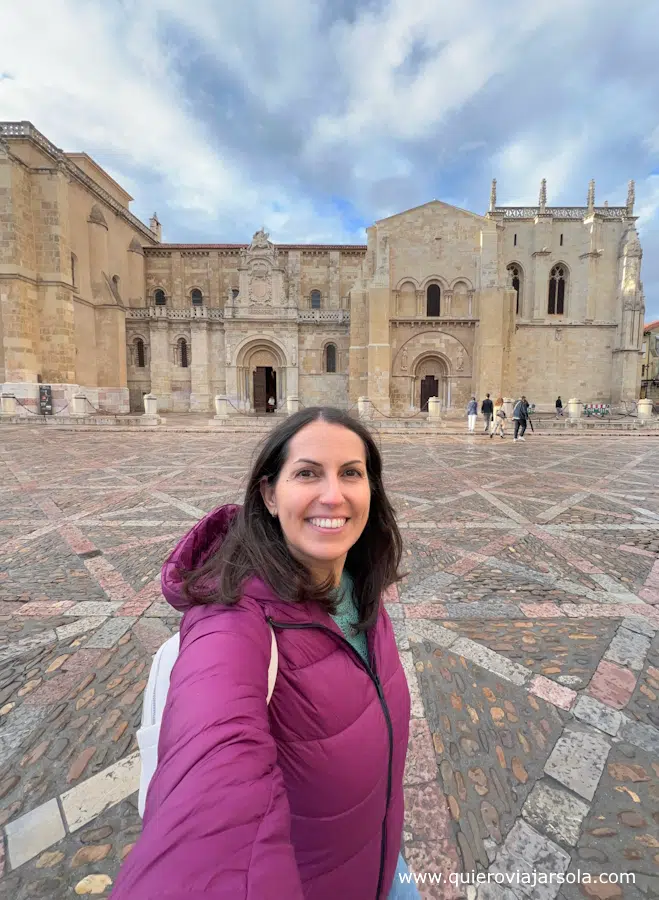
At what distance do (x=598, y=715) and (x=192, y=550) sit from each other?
2190mm

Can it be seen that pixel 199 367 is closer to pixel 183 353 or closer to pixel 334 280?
pixel 183 353

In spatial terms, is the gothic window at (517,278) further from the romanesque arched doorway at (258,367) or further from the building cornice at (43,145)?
the building cornice at (43,145)

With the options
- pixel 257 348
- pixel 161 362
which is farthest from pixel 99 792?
pixel 161 362

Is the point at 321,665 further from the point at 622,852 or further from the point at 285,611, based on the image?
the point at 622,852

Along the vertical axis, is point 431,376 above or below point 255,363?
below

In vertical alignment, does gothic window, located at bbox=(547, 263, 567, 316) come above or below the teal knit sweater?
above

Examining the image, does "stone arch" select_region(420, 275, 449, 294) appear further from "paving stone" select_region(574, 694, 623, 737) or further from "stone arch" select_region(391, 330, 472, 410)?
"paving stone" select_region(574, 694, 623, 737)

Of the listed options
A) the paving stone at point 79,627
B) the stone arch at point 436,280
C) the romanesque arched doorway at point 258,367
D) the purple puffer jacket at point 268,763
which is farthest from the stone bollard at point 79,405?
the purple puffer jacket at point 268,763

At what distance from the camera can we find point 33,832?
1.55 m

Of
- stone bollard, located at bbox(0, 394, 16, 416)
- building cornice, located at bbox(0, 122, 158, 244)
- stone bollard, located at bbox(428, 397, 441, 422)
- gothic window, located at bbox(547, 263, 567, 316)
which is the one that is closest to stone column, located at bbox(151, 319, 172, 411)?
building cornice, located at bbox(0, 122, 158, 244)

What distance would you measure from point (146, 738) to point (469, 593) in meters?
2.95

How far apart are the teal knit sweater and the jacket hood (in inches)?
16.6

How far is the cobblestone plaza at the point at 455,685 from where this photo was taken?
59.7 inches

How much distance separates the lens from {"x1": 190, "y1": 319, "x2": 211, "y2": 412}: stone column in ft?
87.0
